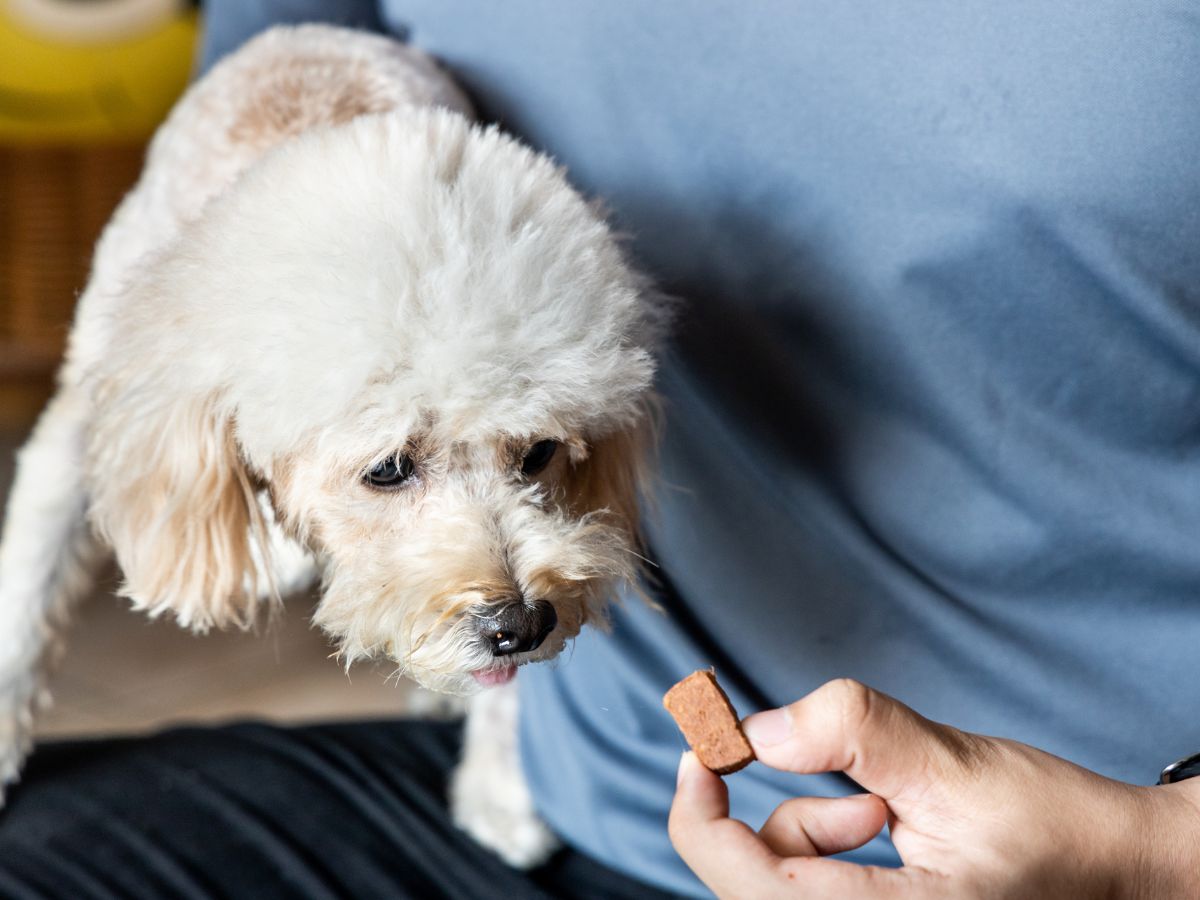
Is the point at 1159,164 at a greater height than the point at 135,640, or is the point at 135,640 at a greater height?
the point at 1159,164

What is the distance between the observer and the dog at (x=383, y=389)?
0.63m

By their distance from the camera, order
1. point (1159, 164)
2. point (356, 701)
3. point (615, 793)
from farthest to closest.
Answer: point (356, 701)
point (615, 793)
point (1159, 164)

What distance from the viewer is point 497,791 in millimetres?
884

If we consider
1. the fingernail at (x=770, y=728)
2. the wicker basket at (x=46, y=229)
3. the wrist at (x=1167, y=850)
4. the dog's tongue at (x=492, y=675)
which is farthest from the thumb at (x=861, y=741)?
the wicker basket at (x=46, y=229)

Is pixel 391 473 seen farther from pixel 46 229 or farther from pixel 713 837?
pixel 46 229

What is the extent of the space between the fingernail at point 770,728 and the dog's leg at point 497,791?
377mm

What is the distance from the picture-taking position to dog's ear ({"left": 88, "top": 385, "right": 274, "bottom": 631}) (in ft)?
2.31

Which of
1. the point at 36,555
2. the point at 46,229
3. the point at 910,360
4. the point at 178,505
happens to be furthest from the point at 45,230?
the point at 910,360

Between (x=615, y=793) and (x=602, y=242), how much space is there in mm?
407

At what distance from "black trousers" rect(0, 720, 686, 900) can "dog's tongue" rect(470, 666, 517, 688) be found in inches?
6.6

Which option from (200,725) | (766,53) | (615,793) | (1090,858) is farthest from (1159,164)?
(200,725)

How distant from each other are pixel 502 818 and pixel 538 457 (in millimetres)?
285

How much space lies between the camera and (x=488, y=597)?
66 cm

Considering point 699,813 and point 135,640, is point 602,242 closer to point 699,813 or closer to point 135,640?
point 699,813
